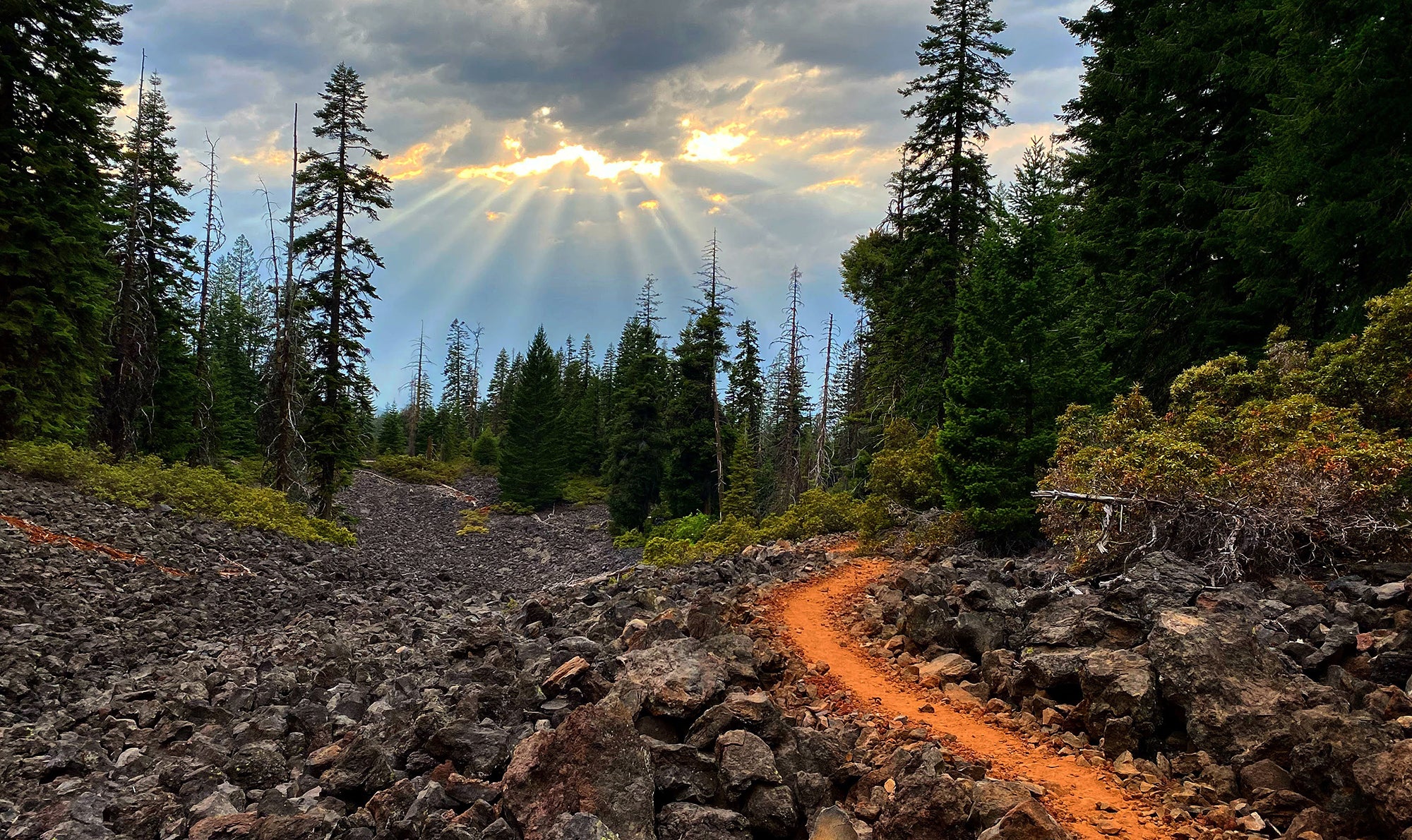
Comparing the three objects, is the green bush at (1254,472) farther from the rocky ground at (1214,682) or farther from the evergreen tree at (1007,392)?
the evergreen tree at (1007,392)

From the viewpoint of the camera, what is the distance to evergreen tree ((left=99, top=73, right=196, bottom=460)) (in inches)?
921

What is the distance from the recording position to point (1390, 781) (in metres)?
3.86

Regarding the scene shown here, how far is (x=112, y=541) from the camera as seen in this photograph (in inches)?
516

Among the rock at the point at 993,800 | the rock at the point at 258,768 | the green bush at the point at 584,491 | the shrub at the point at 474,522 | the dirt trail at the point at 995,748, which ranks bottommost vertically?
the shrub at the point at 474,522

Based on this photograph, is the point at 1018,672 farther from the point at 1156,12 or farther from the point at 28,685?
the point at 1156,12

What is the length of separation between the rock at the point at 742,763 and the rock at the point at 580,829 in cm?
94

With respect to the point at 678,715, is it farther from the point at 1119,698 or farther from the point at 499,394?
the point at 499,394

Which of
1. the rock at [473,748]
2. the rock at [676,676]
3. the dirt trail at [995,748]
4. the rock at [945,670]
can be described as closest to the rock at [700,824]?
the rock at [676,676]

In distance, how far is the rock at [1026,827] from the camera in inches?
150

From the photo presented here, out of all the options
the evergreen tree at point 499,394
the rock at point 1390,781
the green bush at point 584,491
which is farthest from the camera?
the evergreen tree at point 499,394

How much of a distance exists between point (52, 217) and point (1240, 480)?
28.1 meters

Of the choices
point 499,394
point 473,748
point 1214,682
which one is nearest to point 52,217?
point 473,748

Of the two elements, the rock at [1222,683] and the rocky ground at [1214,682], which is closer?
the rocky ground at [1214,682]

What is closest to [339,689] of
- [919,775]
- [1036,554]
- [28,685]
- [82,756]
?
[82,756]
